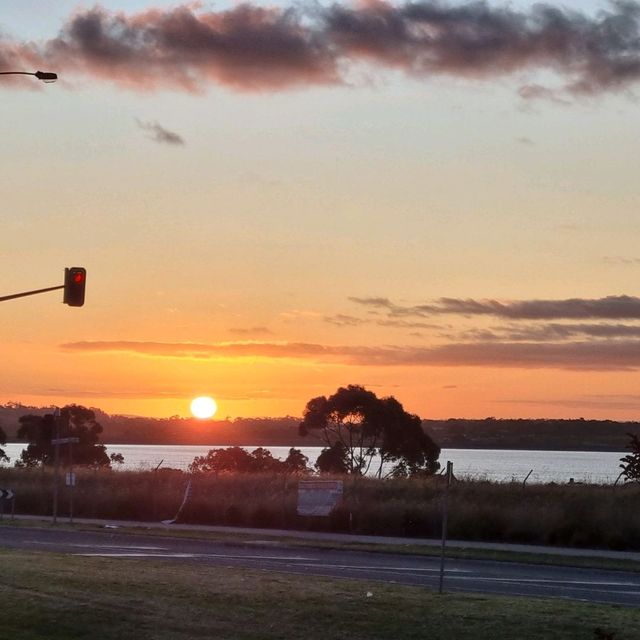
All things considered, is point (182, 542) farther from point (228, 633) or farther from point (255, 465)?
point (255, 465)

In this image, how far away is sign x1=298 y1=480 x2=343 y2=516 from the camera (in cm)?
4138

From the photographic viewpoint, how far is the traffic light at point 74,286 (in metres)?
24.7

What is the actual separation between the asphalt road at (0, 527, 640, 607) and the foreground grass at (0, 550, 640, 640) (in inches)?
139

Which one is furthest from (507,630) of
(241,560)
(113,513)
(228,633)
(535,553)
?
(113,513)

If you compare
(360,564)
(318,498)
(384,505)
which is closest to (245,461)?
(318,498)

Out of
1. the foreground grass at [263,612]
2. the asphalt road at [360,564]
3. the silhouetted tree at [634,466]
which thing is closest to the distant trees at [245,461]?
the silhouetted tree at [634,466]

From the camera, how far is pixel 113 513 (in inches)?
1849

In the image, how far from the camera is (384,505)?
40.8 meters

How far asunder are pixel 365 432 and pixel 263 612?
2184 inches

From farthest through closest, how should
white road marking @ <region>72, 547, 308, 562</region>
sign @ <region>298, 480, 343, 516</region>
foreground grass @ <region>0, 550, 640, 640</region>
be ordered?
sign @ <region>298, 480, 343, 516</region>
white road marking @ <region>72, 547, 308, 562</region>
foreground grass @ <region>0, 550, 640, 640</region>

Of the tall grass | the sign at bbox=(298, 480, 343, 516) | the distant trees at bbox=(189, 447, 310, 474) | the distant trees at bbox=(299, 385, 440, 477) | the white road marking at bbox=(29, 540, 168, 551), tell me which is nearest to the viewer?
the white road marking at bbox=(29, 540, 168, 551)

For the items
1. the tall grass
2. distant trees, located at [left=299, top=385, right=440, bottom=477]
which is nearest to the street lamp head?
the tall grass

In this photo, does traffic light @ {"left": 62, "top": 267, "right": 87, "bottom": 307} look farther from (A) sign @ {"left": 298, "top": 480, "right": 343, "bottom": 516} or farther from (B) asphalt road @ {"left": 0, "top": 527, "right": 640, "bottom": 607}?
Answer: (A) sign @ {"left": 298, "top": 480, "right": 343, "bottom": 516}

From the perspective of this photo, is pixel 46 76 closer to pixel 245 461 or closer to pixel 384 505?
pixel 384 505
